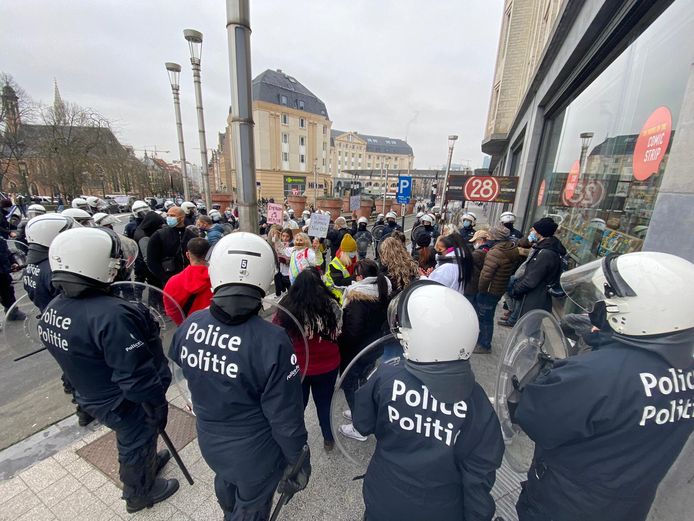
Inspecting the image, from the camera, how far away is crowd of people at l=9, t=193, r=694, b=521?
1156 millimetres

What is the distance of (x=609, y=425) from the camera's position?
1.13 meters

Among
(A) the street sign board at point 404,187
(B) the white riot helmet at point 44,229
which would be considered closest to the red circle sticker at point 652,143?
(B) the white riot helmet at point 44,229

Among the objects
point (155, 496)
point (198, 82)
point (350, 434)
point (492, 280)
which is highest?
point (198, 82)

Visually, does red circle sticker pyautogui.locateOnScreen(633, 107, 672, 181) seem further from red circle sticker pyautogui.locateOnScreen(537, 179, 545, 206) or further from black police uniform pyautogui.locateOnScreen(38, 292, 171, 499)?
black police uniform pyautogui.locateOnScreen(38, 292, 171, 499)

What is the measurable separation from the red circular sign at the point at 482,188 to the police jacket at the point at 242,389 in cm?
788

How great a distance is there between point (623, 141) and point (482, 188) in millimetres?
4086

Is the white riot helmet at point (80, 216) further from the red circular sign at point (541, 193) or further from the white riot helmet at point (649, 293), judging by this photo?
the red circular sign at point (541, 193)

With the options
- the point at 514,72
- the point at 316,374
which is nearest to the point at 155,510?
the point at 316,374

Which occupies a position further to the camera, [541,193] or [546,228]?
[541,193]

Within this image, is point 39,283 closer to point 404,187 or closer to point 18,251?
point 18,251

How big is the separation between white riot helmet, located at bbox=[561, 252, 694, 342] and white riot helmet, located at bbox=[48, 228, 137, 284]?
2756 millimetres

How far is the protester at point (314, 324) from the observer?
2135 millimetres

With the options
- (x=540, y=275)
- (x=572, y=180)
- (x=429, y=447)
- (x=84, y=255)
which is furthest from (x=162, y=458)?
(x=572, y=180)

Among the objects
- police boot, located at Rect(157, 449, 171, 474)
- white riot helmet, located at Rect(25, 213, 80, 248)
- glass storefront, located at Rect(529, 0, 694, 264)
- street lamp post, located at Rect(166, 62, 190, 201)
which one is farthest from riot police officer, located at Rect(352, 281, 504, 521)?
street lamp post, located at Rect(166, 62, 190, 201)
